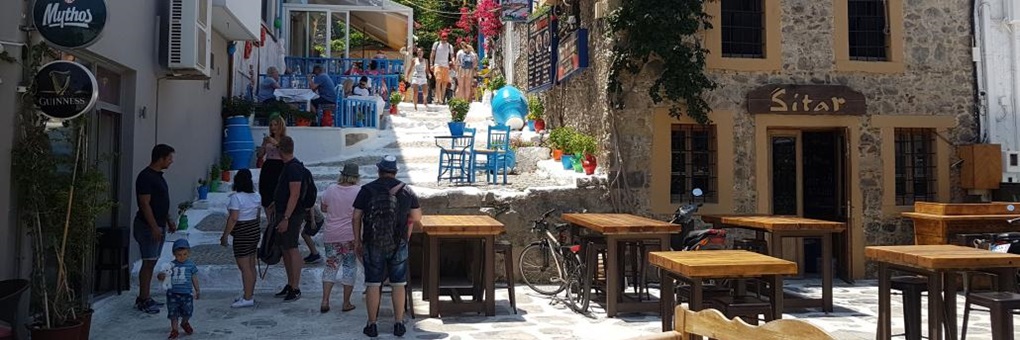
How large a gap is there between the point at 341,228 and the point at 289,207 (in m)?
0.60

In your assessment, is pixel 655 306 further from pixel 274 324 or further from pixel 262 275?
pixel 262 275

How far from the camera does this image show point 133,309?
6.70 meters

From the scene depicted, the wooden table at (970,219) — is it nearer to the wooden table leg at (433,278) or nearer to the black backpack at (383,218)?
the wooden table leg at (433,278)

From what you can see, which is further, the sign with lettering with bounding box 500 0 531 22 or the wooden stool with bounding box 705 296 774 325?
the sign with lettering with bounding box 500 0 531 22

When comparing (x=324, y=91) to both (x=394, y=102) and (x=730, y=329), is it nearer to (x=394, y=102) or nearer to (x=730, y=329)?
(x=394, y=102)

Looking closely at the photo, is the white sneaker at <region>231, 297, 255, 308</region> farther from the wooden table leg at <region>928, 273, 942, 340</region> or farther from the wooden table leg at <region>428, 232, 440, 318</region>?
the wooden table leg at <region>928, 273, 942, 340</region>

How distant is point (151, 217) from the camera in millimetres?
6391

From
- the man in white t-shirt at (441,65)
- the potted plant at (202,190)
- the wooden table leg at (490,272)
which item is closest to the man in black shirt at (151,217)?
the wooden table leg at (490,272)

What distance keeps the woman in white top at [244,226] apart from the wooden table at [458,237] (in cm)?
161

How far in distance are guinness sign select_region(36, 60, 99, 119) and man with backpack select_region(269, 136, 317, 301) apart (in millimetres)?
1944

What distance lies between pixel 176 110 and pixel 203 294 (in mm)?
2871

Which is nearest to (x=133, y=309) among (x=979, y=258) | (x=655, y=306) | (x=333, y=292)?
(x=333, y=292)

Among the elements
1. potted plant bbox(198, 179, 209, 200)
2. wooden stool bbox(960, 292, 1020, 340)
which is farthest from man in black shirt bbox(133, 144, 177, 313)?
wooden stool bbox(960, 292, 1020, 340)

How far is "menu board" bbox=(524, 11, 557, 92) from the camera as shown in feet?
38.9
